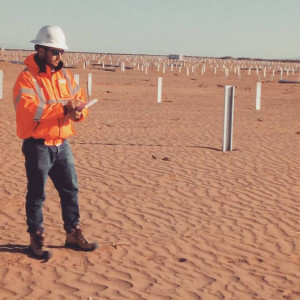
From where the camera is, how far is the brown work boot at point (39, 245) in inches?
229

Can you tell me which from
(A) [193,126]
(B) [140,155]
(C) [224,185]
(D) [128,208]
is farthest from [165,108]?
(D) [128,208]

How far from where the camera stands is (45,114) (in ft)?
17.2

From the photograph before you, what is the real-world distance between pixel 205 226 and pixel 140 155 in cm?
515

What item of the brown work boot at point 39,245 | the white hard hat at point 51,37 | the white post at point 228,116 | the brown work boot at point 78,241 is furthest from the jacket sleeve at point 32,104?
→ the white post at point 228,116

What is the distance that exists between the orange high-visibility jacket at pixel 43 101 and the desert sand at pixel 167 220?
45.3 inches

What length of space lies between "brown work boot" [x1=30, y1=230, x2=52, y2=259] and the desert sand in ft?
0.22

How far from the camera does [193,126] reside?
1747cm

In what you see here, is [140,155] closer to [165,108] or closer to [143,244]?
[143,244]

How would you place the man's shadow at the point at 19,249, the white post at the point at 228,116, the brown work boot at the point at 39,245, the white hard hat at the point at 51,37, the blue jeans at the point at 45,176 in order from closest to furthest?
1. the white hard hat at the point at 51,37
2. the blue jeans at the point at 45,176
3. the brown work boot at the point at 39,245
4. the man's shadow at the point at 19,249
5. the white post at the point at 228,116

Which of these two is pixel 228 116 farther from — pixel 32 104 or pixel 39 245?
pixel 32 104

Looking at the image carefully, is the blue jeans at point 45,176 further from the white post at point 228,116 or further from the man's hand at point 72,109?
the white post at point 228,116

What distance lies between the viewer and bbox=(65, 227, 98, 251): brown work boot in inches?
238

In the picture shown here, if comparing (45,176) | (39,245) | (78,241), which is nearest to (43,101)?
(45,176)

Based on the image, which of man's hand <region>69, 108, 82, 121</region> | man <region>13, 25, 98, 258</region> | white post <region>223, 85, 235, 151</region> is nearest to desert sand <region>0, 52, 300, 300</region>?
white post <region>223, 85, 235, 151</region>
